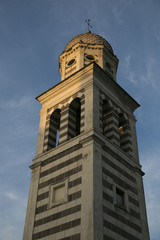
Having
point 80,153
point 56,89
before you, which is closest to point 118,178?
point 80,153

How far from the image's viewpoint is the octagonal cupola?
26047 millimetres

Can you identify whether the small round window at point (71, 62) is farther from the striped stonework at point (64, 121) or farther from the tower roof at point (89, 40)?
the striped stonework at point (64, 121)

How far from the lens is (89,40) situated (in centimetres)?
2811

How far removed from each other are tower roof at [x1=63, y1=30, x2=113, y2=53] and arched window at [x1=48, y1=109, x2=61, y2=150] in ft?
22.7

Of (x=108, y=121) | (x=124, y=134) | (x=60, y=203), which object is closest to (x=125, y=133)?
(x=124, y=134)

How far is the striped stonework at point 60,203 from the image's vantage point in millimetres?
16250

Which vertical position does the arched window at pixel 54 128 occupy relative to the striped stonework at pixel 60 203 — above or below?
above

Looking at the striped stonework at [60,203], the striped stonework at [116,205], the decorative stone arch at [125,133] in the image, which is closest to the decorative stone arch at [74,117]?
the striped stonework at [60,203]

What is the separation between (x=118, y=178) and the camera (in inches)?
739

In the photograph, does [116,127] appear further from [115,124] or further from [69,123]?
[69,123]

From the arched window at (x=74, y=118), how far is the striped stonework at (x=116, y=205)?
3424 millimetres

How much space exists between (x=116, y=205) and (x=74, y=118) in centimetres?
731

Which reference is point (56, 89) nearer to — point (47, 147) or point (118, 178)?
point (47, 147)

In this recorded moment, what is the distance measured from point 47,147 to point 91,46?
33.4 ft
